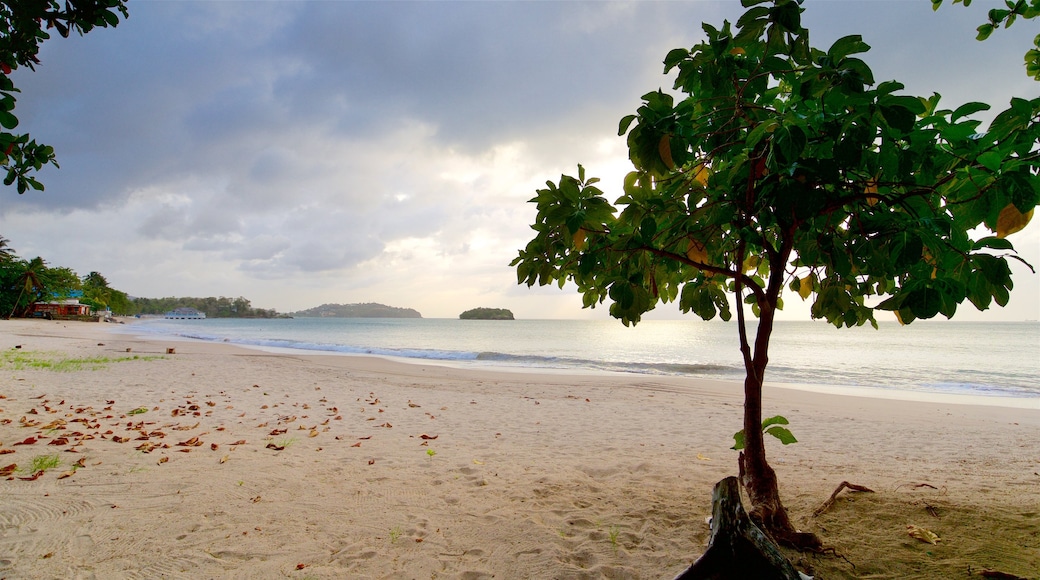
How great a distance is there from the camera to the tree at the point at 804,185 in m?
1.47

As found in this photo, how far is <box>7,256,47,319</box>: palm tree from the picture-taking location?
51.1 metres

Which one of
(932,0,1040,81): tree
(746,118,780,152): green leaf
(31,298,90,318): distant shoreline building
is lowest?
(31,298,90,318): distant shoreline building

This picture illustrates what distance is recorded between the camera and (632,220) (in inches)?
82.7

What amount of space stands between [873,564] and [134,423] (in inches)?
284

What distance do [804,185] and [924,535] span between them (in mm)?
2462

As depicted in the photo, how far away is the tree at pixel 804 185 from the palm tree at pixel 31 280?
7163cm

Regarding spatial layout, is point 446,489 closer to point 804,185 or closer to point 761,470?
point 761,470

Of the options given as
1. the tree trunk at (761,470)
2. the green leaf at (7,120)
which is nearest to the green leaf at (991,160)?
the tree trunk at (761,470)

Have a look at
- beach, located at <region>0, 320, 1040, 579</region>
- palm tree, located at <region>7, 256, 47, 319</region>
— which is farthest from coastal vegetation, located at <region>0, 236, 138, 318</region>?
beach, located at <region>0, 320, 1040, 579</region>

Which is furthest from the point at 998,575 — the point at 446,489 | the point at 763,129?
the point at 446,489

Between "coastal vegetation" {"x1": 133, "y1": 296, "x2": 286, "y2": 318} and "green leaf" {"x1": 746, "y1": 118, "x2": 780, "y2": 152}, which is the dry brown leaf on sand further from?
"coastal vegetation" {"x1": 133, "y1": 296, "x2": 286, "y2": 318}

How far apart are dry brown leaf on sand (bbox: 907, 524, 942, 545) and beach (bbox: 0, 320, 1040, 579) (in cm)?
5

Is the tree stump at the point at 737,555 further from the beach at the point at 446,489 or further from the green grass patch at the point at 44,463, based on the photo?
the green grass patch at the point at 44,463

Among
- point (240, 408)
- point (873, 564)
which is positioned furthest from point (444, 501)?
point (240, 408)
